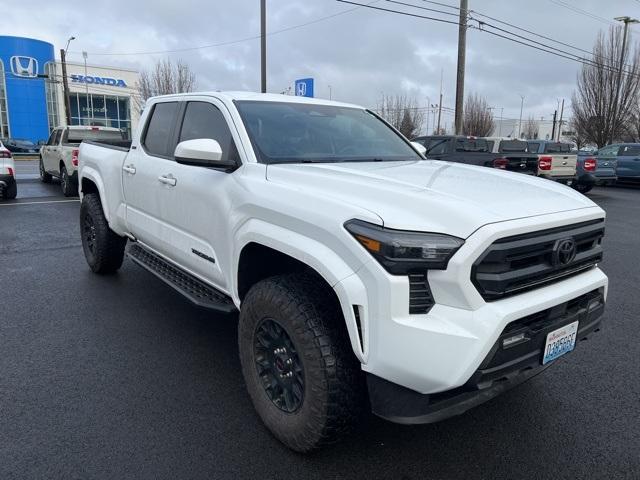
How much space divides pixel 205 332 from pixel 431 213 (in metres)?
2.66

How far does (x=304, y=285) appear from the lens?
8.59ft

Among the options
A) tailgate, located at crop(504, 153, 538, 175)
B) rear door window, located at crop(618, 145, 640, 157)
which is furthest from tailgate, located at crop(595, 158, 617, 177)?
tailgate, located at crop(504, 153, 538, 175)

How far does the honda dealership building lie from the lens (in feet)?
158

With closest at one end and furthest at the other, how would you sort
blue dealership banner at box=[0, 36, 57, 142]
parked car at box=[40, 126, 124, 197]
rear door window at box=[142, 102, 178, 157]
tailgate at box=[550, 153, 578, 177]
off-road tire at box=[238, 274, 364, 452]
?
off-road tire at box=[238, 274, 364, 452] < rear door window at box=[142, 102, 178, 157] < parked car at box=[40, 126, 124, 197] < tailgate at box=[550, 153, 578, 177] < blue dealership banner at box=[0, 36, 57, 142]

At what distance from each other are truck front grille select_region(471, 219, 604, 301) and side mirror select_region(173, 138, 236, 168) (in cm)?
166

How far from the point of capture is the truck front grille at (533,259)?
2.19m

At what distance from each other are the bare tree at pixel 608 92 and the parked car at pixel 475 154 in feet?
62.8

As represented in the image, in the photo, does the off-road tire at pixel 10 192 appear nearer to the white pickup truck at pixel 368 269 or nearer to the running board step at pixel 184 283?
the running board step at pixel 184 283

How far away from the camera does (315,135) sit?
3.74m

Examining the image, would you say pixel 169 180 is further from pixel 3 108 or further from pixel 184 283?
pixel 3 108

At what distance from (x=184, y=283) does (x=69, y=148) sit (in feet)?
Answer: 34.2

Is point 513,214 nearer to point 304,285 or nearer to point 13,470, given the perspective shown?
point 304,285

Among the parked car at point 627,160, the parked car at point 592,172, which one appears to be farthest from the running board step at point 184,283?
the parked car at point 627,160

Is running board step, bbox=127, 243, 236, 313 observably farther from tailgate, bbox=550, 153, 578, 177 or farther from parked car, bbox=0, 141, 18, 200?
tailgate, bbox=550, 153, 578, 177
